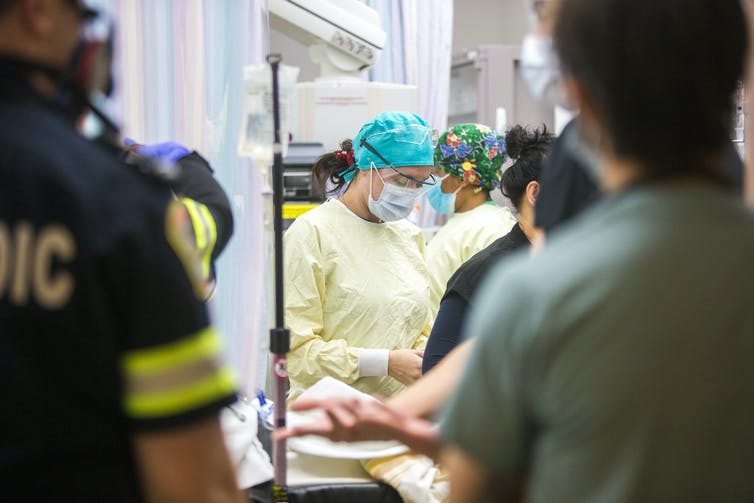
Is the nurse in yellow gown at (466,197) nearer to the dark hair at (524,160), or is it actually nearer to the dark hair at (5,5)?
the dark hair at (524,160)

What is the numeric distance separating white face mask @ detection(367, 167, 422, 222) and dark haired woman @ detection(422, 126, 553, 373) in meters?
0.29

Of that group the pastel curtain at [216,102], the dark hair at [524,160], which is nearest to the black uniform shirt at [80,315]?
the dark hair at [524,160]

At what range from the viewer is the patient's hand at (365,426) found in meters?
1.07

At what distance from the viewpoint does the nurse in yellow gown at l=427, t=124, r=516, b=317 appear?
9.73 ft

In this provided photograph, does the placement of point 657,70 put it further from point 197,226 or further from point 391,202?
point 391,202

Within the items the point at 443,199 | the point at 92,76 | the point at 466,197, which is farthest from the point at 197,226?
the point at 443,199

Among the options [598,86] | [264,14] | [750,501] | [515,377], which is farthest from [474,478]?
[264,14]

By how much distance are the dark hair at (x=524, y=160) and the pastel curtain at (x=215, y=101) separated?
124 cm

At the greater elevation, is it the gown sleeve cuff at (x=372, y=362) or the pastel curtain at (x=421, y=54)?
the pastel curtain at (x=421, y=54)

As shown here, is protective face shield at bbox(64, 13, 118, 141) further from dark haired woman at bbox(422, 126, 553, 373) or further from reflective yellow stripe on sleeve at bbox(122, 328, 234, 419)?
dark haired woman at bbox(422, 126, 553, 373)

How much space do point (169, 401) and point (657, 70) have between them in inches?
18.8

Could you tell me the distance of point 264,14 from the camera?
331 centimetres

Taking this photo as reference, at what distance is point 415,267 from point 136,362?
1809 millimetres

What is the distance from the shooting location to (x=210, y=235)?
1560 mm
